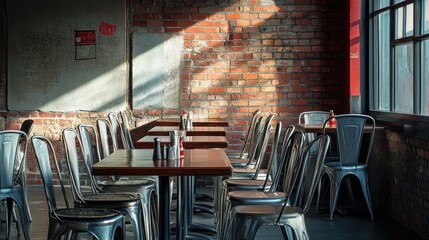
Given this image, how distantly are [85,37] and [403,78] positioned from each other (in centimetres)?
418

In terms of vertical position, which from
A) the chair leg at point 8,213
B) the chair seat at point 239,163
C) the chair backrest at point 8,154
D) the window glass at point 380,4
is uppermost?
the window glass at point 380,4

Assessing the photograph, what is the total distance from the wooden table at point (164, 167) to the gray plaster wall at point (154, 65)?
4634 mm

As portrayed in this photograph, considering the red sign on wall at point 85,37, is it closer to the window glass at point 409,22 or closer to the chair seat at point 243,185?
the window glass at point 409,22

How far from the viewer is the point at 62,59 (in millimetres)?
9719

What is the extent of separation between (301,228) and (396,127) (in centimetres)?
334

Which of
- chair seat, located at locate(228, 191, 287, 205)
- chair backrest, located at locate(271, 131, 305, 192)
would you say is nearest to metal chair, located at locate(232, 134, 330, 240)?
chair backrest, located at locate(271, 131, 305, 192)

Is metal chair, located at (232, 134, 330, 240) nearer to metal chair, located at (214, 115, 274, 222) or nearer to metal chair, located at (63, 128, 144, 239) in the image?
metal chair, located at (63, 128, 144, 239)

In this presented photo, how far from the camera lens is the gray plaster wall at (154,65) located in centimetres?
973

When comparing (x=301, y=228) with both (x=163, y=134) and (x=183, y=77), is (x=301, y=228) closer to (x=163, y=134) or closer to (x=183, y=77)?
(x=163, y=134)

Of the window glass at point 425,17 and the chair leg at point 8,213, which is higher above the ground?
the window glass at point 425,17

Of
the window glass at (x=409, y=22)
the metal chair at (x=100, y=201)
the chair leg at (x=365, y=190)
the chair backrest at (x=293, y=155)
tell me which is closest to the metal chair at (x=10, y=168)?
the metal chair at (x=100, y=201)

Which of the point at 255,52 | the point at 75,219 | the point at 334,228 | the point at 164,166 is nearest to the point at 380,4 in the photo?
the point at 255,52

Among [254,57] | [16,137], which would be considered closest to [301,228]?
[16,137]

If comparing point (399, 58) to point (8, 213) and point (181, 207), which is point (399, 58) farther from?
point (8, 213)
